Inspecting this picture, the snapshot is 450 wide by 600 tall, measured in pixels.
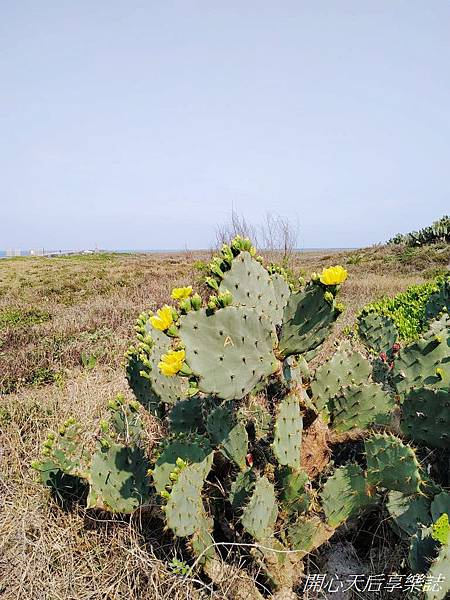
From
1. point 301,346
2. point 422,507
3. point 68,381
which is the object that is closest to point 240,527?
point 422,507

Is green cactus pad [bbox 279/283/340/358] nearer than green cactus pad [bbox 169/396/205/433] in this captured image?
Yes

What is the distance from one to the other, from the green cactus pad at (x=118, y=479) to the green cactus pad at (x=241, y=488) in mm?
419

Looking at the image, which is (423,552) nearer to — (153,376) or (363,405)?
(363,405)

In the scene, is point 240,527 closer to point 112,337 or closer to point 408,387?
point 408,387

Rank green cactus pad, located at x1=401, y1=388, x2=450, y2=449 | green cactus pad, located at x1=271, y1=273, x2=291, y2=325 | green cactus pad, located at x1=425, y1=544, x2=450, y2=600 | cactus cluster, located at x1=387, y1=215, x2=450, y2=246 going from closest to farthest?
green cactus pad, located at x1=425, y1=544, x2=450, y2=600
green cactus pad, located at x1=401, y1=388, x2=450, y2=449
green cactus pad, located at x1=271, y1=273, x2=291, y2=325
cactus cluster, located at x1=387, y1=215, x2=450, y2=246

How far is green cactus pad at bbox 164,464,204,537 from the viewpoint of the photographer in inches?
62.2

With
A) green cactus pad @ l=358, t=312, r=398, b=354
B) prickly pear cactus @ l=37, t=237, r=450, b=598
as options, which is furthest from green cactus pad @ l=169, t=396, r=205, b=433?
green cactus pad @ l=358, t=312, r=398, b=354

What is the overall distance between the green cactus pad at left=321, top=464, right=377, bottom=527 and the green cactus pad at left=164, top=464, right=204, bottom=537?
529 mm

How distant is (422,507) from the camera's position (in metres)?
1.67

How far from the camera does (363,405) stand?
201 centimetres

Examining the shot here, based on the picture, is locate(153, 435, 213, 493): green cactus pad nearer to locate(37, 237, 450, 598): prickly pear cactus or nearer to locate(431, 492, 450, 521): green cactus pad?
locate(37, 237, 450, 598): prickly pear cactus

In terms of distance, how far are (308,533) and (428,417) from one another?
74 cm

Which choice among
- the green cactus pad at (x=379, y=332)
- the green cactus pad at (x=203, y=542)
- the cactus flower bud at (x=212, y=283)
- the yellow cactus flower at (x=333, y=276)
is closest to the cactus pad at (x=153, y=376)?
the cactus flower bud at (x=212, y=283)

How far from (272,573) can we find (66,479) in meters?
1.12
